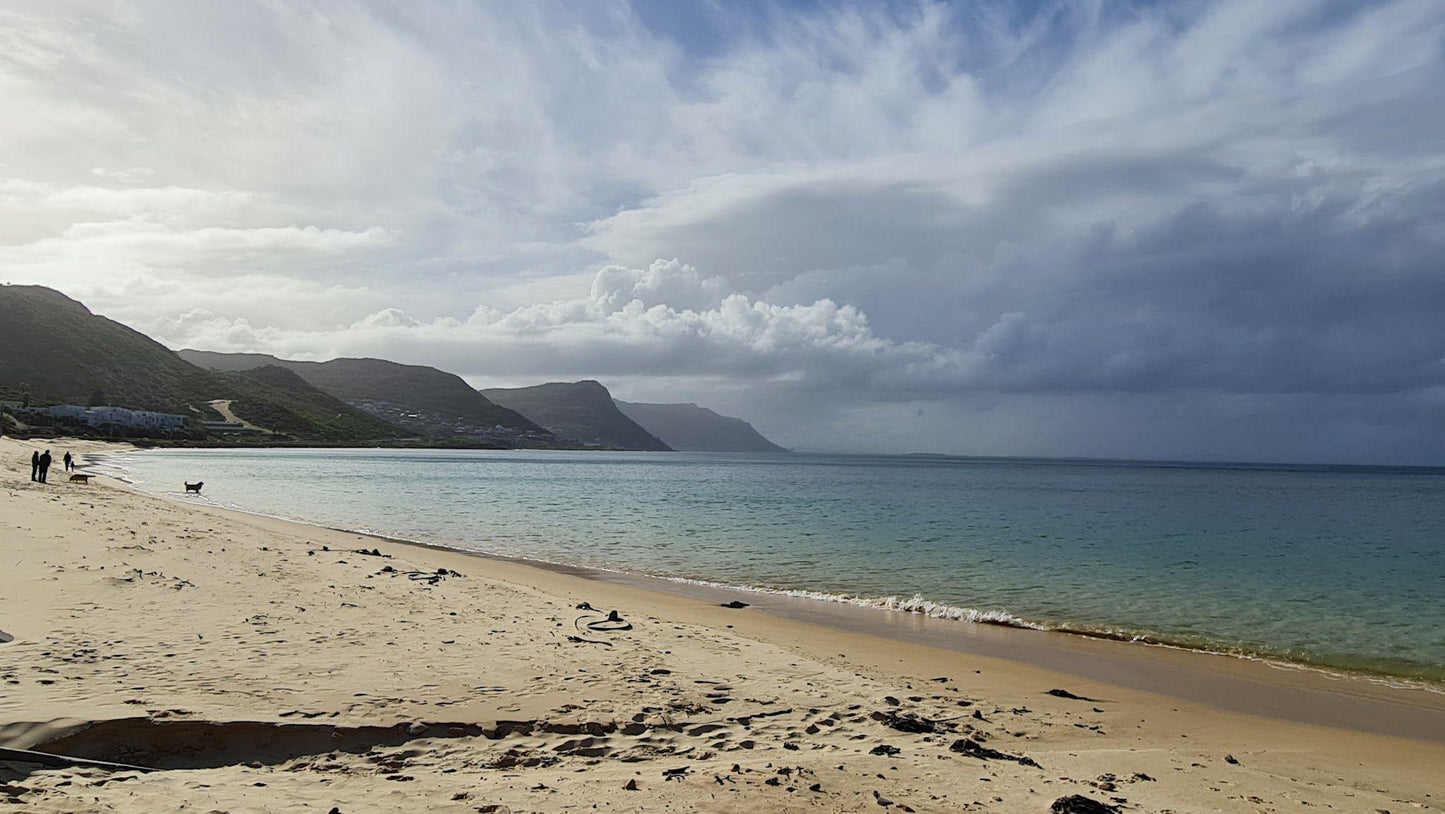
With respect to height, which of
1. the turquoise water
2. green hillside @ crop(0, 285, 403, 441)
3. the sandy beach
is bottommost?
the turquoise water

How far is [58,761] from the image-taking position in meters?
6.26

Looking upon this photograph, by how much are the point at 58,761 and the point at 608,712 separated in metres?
4.75

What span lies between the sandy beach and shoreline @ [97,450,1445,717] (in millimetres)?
105

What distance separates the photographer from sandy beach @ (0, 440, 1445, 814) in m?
6.45

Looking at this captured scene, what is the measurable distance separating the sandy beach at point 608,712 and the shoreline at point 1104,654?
10 cm

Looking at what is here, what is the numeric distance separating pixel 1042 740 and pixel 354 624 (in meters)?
10.1

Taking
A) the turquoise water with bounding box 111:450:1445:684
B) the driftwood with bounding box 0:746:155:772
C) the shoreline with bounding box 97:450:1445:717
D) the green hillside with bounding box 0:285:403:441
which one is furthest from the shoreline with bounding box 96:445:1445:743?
the green hillside with bounding box 0:285:403:441

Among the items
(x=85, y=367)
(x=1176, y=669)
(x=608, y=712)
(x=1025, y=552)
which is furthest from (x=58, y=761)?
(x=85, y=367)

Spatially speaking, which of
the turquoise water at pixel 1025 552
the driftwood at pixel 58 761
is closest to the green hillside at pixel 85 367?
the turquoise water at pixel 1025 552

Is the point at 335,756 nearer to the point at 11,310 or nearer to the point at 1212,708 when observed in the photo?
the point at 1212,708

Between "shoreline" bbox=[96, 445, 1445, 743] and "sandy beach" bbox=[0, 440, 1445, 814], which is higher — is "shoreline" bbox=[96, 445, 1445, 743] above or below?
below

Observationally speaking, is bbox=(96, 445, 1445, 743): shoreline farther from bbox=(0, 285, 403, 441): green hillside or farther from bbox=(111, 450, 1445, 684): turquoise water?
bbox=(0, 285, 403, 441): green hillside

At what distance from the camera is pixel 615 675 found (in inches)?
395

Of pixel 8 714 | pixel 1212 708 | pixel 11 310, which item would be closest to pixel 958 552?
pixel 1212 708
